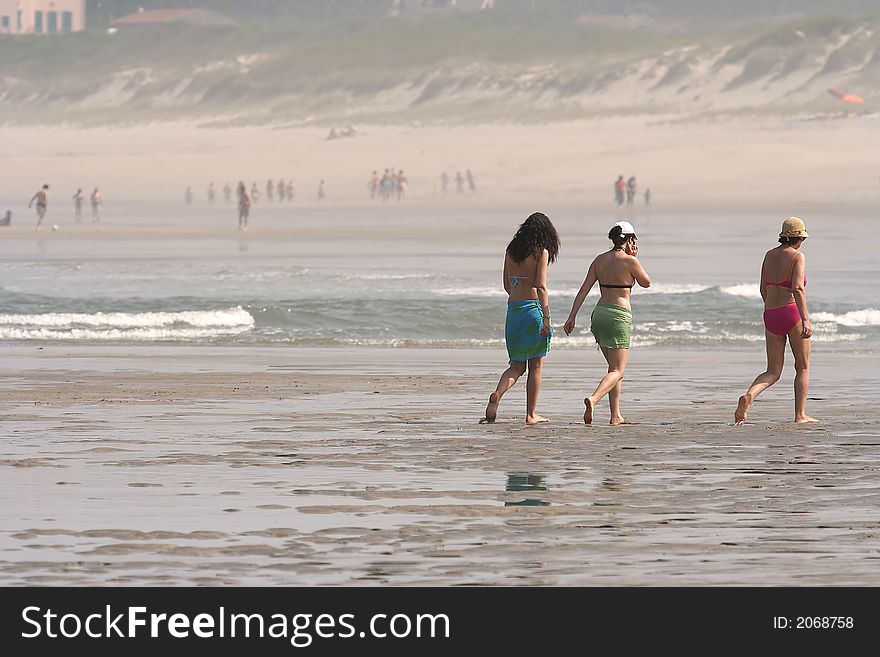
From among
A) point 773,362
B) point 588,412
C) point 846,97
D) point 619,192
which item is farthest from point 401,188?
point 588,412

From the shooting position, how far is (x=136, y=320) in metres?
23.0

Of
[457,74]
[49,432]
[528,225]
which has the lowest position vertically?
[49,432]

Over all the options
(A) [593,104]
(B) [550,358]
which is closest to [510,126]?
(A) [593,104]

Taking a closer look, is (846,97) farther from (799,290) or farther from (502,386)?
A: (502,386)

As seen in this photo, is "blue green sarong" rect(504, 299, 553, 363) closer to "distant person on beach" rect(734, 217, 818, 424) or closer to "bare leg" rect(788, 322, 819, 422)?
"distant person on beach" rect(734, 217, 818, 424)

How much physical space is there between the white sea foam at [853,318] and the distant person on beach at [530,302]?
1041 centimetres

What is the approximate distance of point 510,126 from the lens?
13500 centimetres

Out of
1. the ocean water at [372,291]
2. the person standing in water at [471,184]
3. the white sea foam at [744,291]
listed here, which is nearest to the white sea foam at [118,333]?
the ocean water at [372,291]

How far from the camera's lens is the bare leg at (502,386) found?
1273cm

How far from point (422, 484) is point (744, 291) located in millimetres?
17532

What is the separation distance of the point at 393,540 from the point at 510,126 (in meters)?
128

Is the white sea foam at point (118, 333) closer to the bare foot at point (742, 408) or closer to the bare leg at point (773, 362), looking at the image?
the bare leg at point (773, 362)

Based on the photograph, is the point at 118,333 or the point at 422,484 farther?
the point at 118,333
